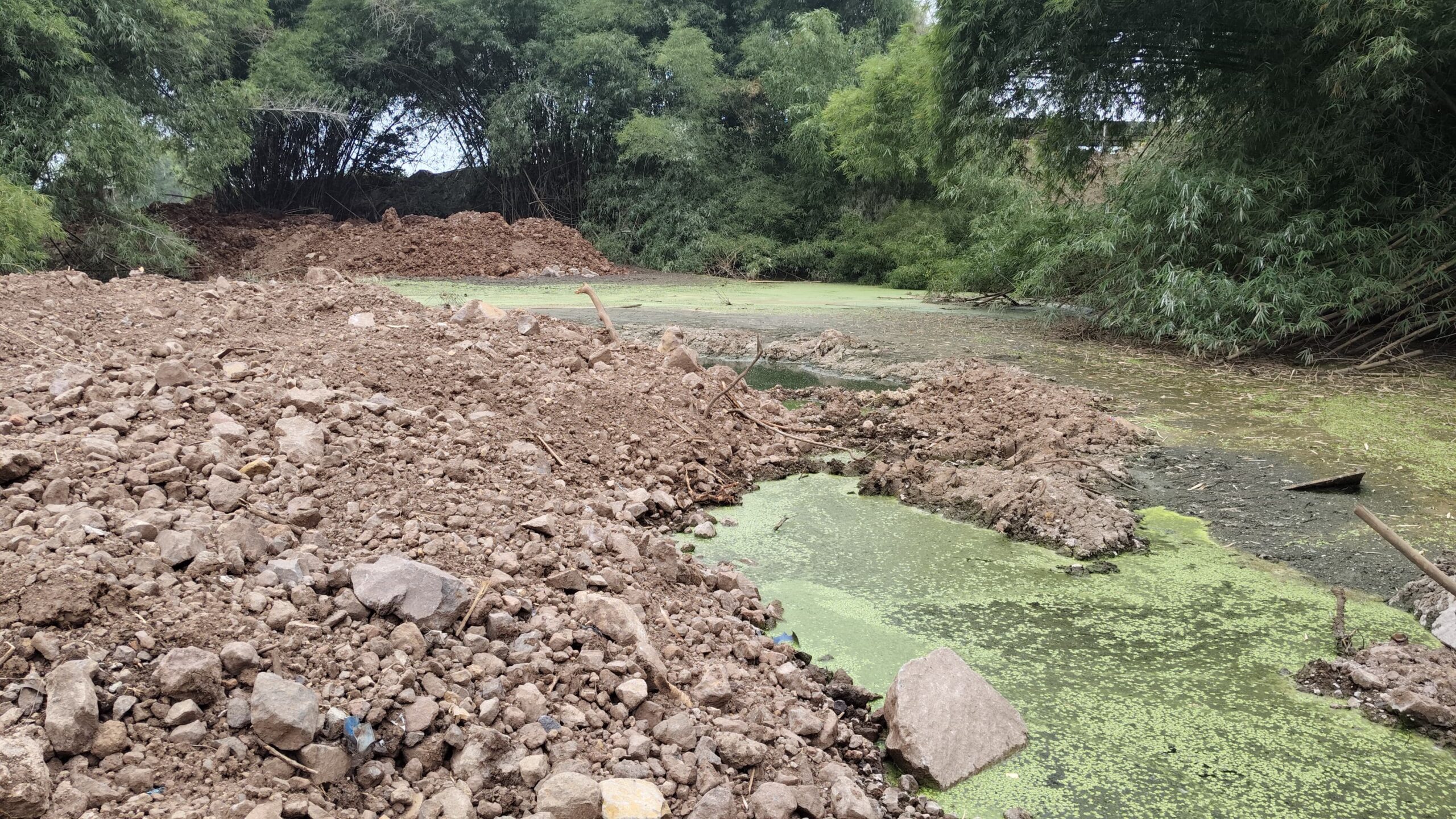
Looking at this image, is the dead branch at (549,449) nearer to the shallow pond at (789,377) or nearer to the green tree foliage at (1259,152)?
the shallow pond at (789,377)

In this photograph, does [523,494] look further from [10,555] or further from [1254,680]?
[1254,680]

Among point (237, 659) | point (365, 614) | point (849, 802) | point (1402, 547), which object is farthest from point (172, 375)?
point (1402, 547)

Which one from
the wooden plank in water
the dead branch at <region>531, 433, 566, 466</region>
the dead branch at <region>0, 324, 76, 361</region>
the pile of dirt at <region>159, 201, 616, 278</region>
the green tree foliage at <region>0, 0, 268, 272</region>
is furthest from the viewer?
the pile of dirt at <region>159, 201, 616, 278</region>

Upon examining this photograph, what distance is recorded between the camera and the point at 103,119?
9.58 metres

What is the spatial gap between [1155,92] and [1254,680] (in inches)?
259

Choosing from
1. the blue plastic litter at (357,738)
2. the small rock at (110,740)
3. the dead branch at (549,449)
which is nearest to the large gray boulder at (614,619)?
the blue plastic litter at (357,738)

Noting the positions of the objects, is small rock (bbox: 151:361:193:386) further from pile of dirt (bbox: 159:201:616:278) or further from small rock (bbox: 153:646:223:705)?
pile of dirt (bbox: 159:201:616:278)

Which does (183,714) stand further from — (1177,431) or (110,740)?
(1177,431)

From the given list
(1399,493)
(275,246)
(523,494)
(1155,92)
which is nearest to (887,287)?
(1155,92)

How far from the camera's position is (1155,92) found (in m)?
7.36

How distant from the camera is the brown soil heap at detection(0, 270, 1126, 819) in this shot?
4.58 ft

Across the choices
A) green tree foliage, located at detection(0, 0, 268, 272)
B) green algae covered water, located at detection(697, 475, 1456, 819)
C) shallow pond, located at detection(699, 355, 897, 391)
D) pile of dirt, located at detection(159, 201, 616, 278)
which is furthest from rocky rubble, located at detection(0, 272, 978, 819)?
pile of dirt, located at detection(159, 201, 616, 278)

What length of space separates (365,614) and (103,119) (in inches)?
407

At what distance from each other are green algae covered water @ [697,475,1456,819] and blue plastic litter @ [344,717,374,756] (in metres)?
1.00
